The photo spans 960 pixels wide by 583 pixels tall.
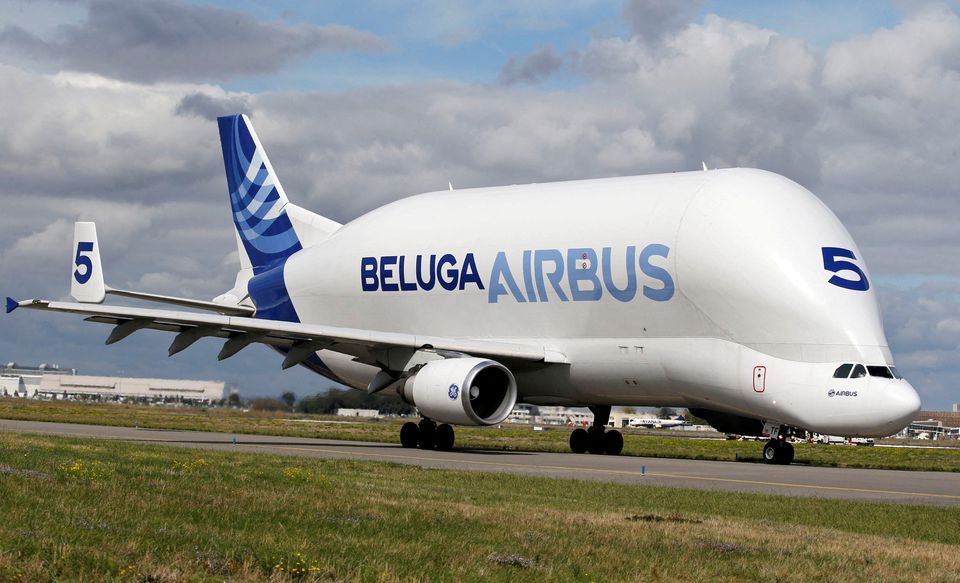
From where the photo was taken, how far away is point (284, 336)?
28359mm

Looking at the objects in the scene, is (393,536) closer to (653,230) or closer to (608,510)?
(608,510)

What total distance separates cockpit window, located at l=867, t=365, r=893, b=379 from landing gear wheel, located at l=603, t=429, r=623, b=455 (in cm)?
817

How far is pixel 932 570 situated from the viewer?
32.9 feet

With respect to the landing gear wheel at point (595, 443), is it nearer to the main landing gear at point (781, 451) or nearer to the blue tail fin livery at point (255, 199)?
the main landing gear at point (781, 451)

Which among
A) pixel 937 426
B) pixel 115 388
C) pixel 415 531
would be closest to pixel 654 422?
pixel 937 426

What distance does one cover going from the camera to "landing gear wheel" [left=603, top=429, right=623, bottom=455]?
31.0 meters

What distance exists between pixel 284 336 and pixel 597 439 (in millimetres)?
8418

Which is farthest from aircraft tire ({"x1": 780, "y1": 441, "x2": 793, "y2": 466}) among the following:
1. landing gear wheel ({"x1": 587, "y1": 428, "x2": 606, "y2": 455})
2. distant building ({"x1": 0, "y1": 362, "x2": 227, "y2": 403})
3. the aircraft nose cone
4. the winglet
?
distant building ({"x1": 0, "y1": 362, "x2": 227, "y2": 403})

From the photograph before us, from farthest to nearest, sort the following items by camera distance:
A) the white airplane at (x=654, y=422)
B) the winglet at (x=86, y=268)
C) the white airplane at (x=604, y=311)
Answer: the white airplane at (x=654, y=422) → the winglet at (x=86, y=268) → the white airplane at (x=604, y=311)

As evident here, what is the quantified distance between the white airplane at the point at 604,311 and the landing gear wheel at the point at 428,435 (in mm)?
54

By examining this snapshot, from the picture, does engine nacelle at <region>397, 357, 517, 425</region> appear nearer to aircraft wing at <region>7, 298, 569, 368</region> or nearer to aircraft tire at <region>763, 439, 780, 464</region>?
aircraft wing at <region>7, 298, 569, 368</region>

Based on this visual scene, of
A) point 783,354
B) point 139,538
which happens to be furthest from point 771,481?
point 139,538

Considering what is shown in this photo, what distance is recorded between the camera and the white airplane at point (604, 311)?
25.1 meters

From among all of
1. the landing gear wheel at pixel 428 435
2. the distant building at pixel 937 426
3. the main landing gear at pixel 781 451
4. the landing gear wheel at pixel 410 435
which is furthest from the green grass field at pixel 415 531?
the distant building at pixel 937 426
